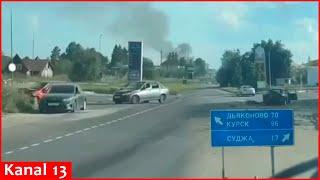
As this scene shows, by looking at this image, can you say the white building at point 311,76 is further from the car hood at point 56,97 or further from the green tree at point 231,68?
the car hood at point 56,97

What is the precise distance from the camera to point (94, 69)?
8844cm

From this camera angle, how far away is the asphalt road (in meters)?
12.1

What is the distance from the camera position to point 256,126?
1055 cm

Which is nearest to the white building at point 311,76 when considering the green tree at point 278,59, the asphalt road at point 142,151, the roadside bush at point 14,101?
the green tree at point 278,59

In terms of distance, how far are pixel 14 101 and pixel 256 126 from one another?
2332 cm

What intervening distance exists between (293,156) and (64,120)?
1523cm

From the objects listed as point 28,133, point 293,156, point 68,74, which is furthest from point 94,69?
point 293,156

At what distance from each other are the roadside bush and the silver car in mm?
11676

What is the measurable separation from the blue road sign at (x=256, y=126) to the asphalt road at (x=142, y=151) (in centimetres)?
79

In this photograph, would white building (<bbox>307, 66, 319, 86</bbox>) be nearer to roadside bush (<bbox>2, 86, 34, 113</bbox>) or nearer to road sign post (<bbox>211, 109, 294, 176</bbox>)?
roadside bush (<bbox>2, 86, 34, 113</bbox>)

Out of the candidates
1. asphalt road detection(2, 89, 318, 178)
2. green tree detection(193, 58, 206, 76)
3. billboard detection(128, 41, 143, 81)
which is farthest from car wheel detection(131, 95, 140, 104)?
green tree detection(193, 58, 206, 76)

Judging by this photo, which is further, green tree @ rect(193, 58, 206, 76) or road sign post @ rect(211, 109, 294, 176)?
green tree @ rect(193, 58, 206, 76)

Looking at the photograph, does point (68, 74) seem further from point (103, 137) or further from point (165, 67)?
point (103, 137)

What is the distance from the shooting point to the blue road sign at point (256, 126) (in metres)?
10.5
